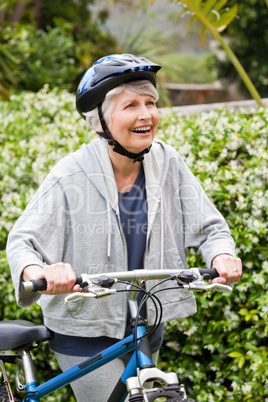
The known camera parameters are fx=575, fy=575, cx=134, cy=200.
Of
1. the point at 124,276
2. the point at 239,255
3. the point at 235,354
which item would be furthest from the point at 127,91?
the point at 235,354

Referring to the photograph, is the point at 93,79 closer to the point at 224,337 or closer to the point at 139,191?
the point at 139,191

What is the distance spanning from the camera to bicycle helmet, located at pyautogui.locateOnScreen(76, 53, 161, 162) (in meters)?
2.33

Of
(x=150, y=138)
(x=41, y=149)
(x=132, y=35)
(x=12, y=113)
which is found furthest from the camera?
(x=132, y=35)

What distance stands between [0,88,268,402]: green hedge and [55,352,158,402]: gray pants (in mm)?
1034

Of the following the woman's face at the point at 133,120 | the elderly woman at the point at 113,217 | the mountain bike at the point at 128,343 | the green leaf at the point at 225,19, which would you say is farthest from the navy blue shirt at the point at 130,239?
the green leaf at the point at 225,19

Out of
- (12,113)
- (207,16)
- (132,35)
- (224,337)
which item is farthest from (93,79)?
(132,35)

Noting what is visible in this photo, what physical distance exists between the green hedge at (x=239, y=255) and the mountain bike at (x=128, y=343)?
0.97 metres

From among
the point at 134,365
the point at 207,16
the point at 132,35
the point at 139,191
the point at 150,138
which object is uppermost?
the point at 132,35

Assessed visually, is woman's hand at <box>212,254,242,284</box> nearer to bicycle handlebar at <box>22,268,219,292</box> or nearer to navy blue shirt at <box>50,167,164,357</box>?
bicycle handlebar at <box>22,268,219,292</box>

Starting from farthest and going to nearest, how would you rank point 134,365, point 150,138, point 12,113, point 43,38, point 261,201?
point 43,38, point 12,113, point 261,201, point 150,138, point 134,365

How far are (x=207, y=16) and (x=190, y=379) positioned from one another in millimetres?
3393

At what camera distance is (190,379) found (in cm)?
365

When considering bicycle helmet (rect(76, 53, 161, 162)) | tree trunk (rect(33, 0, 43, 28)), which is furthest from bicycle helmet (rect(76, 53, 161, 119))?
tree trunk (rect(33, 0, 43, 28))

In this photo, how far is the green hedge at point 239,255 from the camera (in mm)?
3391
